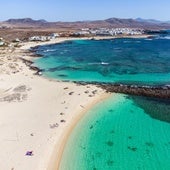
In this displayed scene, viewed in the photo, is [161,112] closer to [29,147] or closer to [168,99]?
[168,99]

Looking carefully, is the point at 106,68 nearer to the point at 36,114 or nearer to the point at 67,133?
the point at 36,114

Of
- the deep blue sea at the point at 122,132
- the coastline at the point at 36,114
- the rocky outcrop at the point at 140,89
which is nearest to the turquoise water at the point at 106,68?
the deep blue sea at the point at 122,132

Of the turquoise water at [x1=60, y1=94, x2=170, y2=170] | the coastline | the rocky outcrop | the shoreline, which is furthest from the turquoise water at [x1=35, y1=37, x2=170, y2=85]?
the turquoise water at [x1=60, y1=94, x2=170, y2=170]

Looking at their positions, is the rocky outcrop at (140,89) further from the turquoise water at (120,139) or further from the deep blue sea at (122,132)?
the turquoise water at (120,139)

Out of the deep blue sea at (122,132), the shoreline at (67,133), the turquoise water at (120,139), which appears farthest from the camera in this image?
the deep blue sea at (122,132)

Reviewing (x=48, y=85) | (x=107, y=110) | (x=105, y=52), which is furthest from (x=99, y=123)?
(x=105, y=52)

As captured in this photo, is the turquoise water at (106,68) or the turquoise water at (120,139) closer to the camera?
the turquoise water at (120,139)

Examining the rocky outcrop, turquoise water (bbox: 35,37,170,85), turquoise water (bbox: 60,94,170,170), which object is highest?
the rocky outcrop

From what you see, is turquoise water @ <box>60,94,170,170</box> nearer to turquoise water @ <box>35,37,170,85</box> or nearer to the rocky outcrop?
the rocky outcrop
